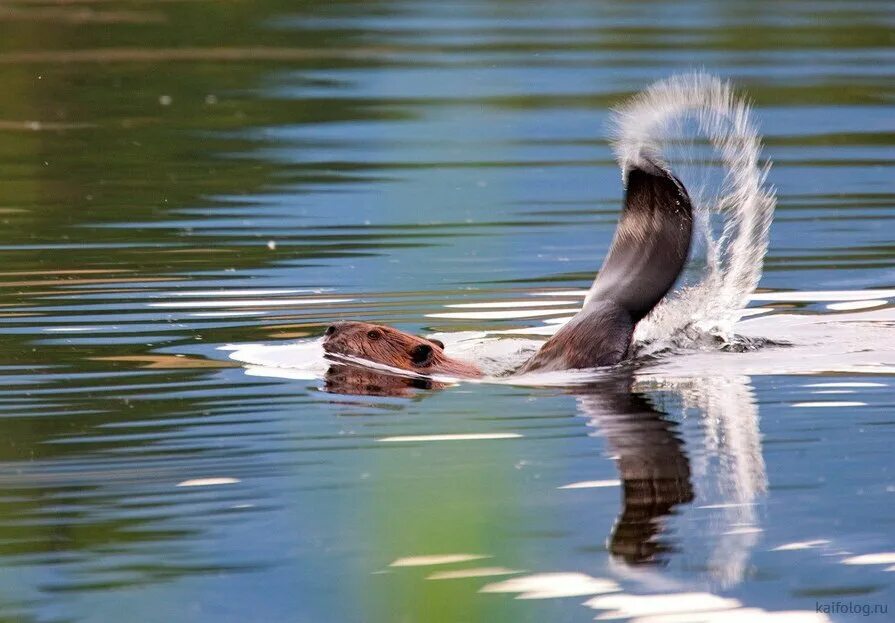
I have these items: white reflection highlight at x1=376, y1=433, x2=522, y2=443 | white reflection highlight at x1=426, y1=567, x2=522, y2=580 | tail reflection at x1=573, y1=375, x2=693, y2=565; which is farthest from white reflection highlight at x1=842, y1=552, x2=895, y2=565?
white reflection highlight at x1=376, y1=433, x2=522, y2=443

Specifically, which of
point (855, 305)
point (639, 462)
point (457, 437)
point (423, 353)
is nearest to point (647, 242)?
point (423, 353)

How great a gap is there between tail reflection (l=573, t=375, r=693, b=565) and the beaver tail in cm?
53

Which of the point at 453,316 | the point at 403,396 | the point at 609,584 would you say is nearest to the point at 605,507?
the point at 609,584

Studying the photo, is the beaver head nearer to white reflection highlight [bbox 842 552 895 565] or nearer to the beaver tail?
the beaver tail

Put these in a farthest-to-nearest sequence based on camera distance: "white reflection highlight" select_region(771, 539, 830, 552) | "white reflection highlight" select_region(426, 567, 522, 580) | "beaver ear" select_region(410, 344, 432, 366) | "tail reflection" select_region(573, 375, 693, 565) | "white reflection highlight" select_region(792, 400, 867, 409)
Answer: "beaver ear" select_region(410, 344, 432, 366), "white reflection highlight" select_region(792, 400, 867, 409), "tail reflection" select_region(573, 375, 693, 565), "white reflection highlight" select_region(771, 539, 830, 552), "white reflection highlight" select_region(426, 567, 522, 580)

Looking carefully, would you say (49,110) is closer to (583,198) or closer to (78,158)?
(78,158)

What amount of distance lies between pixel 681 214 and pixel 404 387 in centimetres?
140

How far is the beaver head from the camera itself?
839 cm

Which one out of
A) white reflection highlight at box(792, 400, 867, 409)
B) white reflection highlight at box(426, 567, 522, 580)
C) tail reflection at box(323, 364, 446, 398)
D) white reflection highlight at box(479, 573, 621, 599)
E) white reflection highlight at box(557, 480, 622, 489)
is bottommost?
white reflection highlight at box(479, 573, 621, 599)

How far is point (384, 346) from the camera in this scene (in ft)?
28.2

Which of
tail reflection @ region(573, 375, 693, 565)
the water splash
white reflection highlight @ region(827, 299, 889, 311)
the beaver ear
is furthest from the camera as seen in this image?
white reflection highlight @ region(827, 299, 889, 311)

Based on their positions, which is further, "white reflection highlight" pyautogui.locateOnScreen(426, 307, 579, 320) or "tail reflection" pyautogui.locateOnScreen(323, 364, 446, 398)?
"white reflection highlight" pyautogui.locateOnScreen(426, 307, 579, 320)

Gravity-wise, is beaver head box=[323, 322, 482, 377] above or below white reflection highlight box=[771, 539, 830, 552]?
above

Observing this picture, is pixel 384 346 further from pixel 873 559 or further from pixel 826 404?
pixel 873 559
